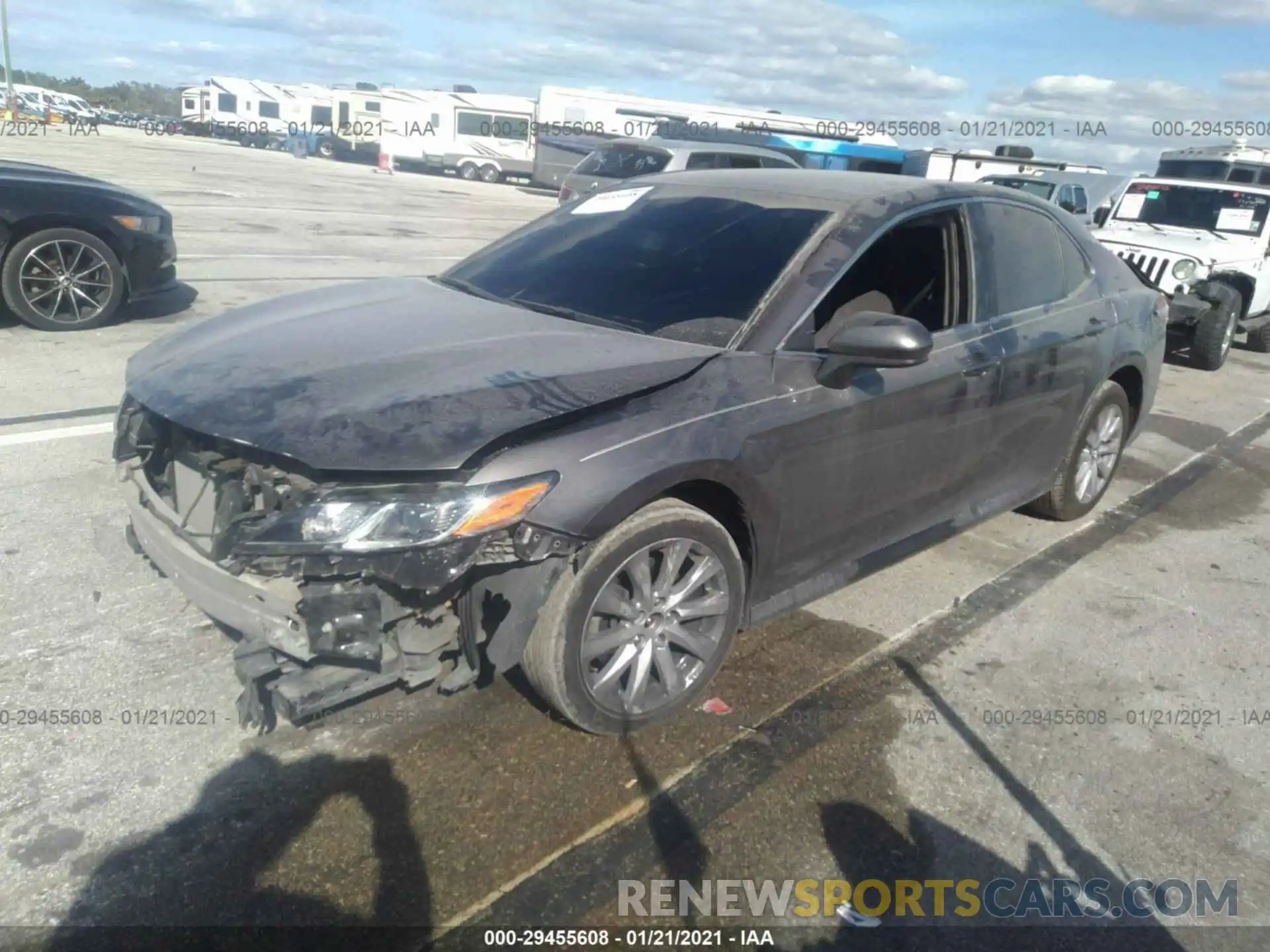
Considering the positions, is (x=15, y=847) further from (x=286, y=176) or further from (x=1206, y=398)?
(x=286, y=176)

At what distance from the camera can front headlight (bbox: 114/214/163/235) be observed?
7.64 m

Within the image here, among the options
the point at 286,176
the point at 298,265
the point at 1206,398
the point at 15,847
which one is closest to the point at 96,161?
the point at 286,176

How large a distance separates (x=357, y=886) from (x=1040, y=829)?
6.18 feet

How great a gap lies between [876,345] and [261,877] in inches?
89.8

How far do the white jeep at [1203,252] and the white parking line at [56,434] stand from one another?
29.4ft

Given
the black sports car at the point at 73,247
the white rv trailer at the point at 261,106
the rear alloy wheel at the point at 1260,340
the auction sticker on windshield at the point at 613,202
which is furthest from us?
the white rv trailer at the point at 261,106

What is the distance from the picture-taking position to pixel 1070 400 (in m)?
4.78

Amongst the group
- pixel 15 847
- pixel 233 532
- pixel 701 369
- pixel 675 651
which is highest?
pixel 701 369

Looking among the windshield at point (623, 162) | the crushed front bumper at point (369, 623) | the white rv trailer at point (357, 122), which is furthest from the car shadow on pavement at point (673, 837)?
the white rv trailer at point (357, 122)

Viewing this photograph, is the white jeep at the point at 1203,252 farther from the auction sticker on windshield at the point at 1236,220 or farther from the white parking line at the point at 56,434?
the white parking line at the point at 56,434

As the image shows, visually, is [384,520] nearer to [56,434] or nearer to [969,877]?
[969,877]

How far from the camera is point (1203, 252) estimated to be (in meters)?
10.6

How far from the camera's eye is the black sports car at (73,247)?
23.9 ft

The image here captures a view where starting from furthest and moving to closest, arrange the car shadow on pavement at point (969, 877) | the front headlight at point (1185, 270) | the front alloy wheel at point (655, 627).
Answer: the front headlight at point (1185, 270), the front alloy wheel at point (655, 627), the car shadow on pavement at point (969, 877)
